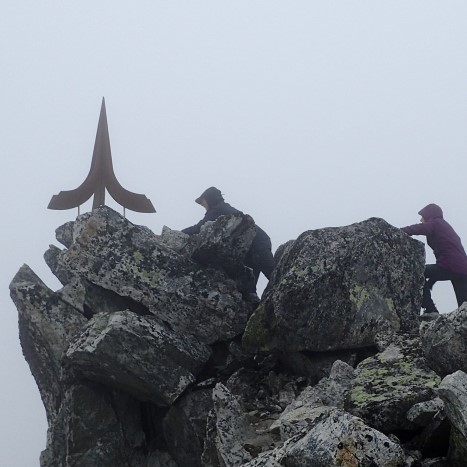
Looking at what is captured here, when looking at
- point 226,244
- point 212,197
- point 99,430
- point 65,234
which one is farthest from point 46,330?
point 212,197

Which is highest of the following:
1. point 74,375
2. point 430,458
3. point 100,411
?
Result: point 74,375

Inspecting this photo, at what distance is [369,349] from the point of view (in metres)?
15.9

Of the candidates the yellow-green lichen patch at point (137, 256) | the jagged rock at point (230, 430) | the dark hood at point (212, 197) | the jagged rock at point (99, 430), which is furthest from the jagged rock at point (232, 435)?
the dark hood at point (212, 197)

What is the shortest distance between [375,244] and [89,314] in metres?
9.50

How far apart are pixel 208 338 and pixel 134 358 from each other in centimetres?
264

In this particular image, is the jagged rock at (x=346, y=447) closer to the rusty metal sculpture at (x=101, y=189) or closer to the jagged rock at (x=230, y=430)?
the jagged rock at (x=230, y=430)

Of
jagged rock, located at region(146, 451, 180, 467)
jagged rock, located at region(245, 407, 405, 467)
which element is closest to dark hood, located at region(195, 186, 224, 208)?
jagged rock, located at region(146, 451, 180, 467)

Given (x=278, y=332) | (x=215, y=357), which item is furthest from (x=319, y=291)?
(x=215, y=357)

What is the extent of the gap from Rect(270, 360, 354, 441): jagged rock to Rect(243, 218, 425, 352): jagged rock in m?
3.06

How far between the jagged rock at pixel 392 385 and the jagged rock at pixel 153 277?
6237mm

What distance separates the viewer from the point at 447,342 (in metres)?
10.1

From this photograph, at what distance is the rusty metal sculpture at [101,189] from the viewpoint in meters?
28.2

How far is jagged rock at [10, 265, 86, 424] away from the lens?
1986 centimetres

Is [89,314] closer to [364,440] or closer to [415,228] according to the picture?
[415,228]
